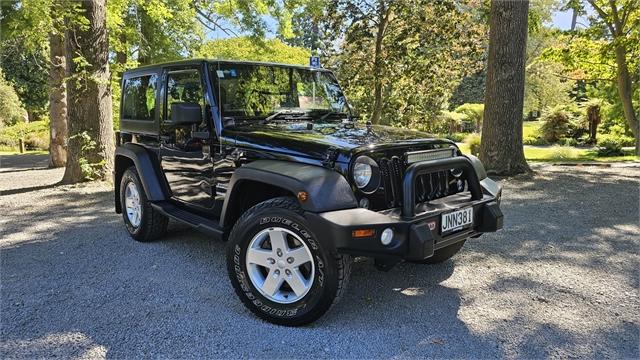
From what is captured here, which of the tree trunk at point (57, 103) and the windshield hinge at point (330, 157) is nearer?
the windshield hinge at point (330, 157)

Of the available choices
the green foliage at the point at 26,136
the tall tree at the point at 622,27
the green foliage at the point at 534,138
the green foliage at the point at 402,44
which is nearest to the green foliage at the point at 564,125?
the green foliage at the point at 534,138

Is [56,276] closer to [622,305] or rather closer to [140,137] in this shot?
[140,137]

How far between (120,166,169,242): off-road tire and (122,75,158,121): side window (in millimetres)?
626

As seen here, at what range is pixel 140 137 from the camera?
16.9ft

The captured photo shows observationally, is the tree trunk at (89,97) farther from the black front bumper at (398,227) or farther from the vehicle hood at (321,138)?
the black front bumper at (398,227)

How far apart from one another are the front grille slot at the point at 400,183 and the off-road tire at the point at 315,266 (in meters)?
0.58

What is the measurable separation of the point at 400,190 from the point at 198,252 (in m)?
2.42

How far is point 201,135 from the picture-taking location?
4137mm

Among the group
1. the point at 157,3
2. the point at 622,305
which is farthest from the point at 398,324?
the point at 157,3

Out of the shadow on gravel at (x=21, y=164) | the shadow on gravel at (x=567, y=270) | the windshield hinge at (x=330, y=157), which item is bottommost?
the shadow on gravel at (x=21, y=164)

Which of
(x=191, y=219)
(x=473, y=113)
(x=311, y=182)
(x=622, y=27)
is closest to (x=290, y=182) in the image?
(x=311, y=182)

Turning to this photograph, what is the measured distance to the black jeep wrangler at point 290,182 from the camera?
119 inches

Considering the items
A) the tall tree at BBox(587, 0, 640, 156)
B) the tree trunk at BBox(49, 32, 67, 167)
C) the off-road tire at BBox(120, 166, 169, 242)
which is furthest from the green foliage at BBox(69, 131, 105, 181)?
the tall tree at BBox(587, 0, 640, 156)

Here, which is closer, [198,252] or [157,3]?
[198,252]
